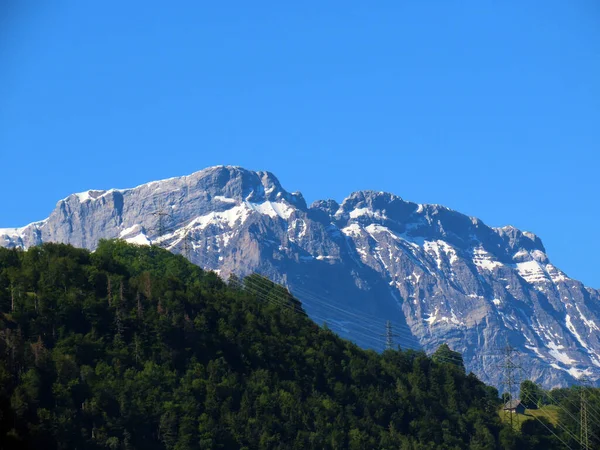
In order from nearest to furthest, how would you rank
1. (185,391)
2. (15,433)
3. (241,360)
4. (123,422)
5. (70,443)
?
1. (15,433)
2. (70,443)
3. (123,422)
4. (185,391)
5. (241,360)

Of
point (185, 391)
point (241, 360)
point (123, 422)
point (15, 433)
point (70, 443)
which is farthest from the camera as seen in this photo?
point (241, 360)

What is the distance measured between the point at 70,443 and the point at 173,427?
17839mm

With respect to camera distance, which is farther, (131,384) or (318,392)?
(318,392)

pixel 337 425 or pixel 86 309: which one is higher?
pixel 86 309

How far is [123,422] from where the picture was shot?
165000 mm

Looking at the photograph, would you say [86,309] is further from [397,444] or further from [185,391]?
[397,444]

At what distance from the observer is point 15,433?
96.2 m

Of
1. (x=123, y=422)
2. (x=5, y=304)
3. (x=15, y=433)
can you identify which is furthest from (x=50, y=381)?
(x=15, y=433)

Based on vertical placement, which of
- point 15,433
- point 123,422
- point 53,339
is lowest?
point 15,433

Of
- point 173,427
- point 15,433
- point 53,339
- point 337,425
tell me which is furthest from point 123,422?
point 15,433

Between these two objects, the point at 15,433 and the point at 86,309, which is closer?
the point at 15,433

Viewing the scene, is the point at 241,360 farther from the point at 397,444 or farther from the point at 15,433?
the point at 15,433

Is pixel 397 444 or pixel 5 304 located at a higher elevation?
pixel 5 304

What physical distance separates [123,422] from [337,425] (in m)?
35.4
